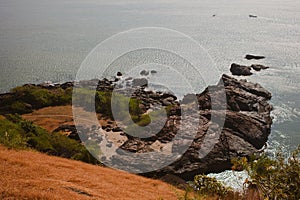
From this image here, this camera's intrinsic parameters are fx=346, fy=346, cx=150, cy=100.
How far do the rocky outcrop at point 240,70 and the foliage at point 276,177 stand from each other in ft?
100

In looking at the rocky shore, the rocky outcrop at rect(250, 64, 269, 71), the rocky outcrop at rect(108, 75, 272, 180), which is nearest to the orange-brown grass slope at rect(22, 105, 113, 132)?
the rocky shore

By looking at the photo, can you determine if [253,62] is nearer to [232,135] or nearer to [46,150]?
[232,135]

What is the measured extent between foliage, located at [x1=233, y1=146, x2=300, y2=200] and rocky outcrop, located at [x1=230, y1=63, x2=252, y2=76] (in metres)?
30.6

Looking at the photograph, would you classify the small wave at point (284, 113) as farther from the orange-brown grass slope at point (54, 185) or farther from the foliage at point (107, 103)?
the orange-brown grass slope at point (54, 185)

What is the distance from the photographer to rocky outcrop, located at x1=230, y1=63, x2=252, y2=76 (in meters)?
36.5

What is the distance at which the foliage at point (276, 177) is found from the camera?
634 centimetres

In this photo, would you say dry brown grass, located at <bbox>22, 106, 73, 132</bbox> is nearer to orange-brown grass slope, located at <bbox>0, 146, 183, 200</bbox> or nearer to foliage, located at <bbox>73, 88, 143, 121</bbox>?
foliage, located at <bbox>73, 88, 143, 121</bbox>

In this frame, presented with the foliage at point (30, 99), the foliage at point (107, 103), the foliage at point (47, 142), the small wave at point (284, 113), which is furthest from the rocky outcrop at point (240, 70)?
the foliage at point (47, 142)

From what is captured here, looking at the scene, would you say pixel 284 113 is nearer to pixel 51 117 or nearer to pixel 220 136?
pixel 220 136

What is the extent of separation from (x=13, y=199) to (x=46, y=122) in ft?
64.5

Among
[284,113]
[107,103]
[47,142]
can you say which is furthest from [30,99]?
[284,113]

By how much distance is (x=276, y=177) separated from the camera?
657 cm

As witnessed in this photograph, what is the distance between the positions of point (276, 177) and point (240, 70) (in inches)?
1235

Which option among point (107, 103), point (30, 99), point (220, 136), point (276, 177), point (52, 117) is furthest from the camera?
point (30, 99)
